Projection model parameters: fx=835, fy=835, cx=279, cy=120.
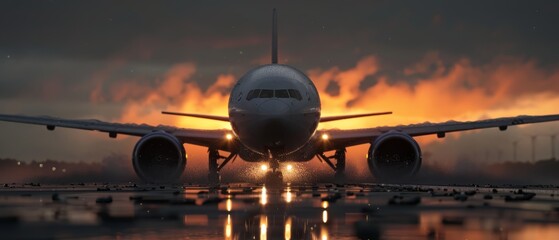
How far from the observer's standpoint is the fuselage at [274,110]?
30.0m

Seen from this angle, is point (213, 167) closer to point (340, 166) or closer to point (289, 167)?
point (289, 167)

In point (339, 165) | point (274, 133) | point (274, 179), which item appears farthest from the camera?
point (339, 165)

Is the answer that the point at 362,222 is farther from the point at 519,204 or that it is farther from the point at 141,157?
the point at 141,157

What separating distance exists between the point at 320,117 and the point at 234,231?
2214 centimetres

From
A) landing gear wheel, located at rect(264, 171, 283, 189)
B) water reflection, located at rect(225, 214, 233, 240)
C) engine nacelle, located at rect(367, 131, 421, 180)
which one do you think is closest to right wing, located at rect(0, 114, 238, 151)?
landing gear wheel, located at rect(264, 171, 283, 189)

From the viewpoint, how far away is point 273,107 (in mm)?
29938

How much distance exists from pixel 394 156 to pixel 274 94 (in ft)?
22.7

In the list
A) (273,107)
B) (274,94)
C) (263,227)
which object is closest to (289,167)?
(274,94)

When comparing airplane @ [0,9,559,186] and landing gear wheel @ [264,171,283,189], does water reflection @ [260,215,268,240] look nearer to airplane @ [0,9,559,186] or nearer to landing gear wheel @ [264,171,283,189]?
airplane @ [0,9,559,186]

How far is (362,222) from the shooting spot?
45.2 ft

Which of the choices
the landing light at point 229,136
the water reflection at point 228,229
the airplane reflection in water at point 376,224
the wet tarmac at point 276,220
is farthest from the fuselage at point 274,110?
the water reflection at point 228,229

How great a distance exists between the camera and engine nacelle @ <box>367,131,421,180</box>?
34250mm

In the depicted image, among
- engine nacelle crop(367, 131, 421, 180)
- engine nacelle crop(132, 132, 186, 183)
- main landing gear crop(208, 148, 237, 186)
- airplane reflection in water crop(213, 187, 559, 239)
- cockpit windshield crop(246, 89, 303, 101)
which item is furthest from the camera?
main landing gear crop(208, 148, 237, 186)

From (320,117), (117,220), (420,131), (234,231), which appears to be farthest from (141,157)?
(234,231)
